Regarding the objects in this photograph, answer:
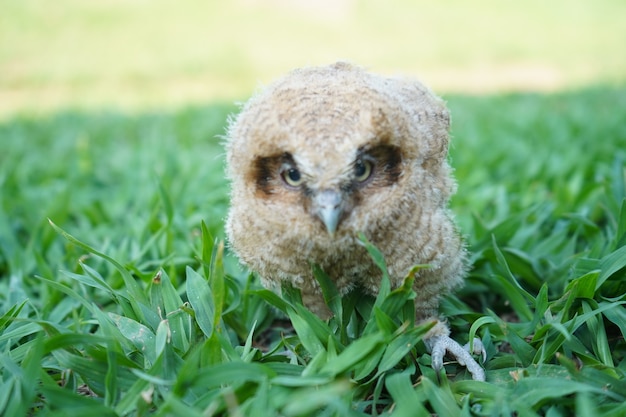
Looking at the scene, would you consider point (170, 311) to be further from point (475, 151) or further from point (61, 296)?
point (475, 151)

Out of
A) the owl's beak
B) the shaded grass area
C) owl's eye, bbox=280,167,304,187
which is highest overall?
owl's eye, bbox=280,167,304,187

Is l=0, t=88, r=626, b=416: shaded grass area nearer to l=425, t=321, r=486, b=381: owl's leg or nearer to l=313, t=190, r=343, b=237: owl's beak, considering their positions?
l=425, t=321, r=486, b=381: owl's leg

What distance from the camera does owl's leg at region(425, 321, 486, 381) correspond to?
1.92 metres

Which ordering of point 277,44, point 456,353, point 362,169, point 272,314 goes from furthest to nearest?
1. point 277,44
2. point 272,314
3. point 456,353
4. point 362,169

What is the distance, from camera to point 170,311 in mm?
2105

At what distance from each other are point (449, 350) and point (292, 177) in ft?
2.80

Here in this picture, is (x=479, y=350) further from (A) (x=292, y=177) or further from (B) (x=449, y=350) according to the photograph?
(A) (x=292, y=177)

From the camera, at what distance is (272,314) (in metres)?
2.46

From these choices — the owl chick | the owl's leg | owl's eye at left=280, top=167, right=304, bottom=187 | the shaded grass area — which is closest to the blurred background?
the shaded grass area

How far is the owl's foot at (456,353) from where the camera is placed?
1916mm

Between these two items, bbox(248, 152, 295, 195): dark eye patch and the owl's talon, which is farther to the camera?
the owl's talon

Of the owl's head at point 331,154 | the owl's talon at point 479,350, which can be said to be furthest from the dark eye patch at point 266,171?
the owl's talon at point 479,350

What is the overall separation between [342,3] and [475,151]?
15.6 m

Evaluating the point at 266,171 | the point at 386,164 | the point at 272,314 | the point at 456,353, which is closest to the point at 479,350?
the point at 456,353
